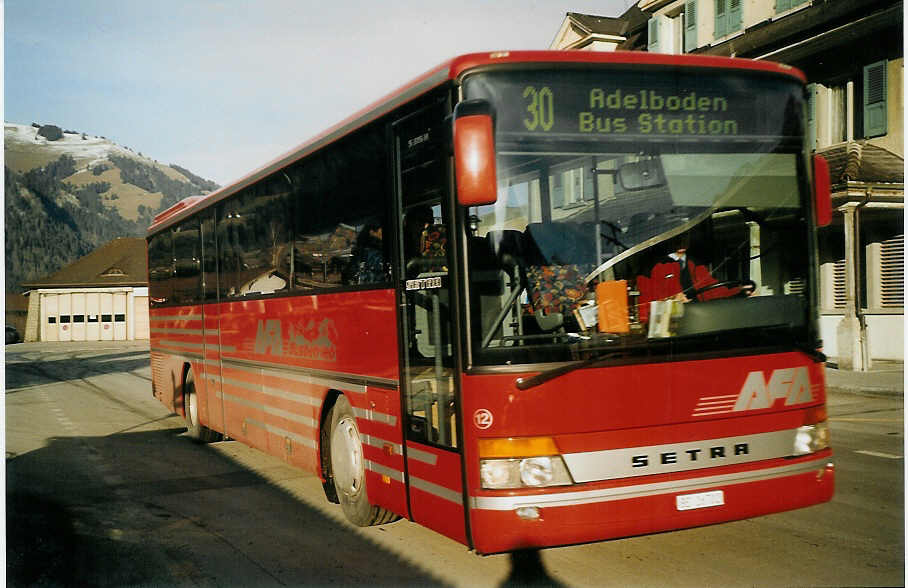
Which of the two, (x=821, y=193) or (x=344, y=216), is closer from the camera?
(x=821, y=193)

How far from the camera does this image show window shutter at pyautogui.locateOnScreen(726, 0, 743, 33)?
27.3 metres

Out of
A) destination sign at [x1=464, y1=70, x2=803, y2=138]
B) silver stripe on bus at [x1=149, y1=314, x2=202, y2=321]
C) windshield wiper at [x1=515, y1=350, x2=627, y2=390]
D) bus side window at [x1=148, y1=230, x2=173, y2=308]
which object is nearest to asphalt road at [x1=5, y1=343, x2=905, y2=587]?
windshield wiper at [x1=515, y1=350, x2=627, y2=390]

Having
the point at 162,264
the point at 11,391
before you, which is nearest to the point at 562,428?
the point at 162,264


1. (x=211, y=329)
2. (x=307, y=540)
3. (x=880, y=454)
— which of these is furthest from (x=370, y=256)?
(x=880, y=454)

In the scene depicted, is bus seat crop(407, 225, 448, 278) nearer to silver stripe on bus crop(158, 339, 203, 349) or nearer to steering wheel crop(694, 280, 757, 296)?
steering wheel crop(694, 280, 757, 296)

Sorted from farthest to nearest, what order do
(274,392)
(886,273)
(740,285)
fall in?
(886,273)
(274,392)
(740,285)

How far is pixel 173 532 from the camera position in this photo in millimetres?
7582

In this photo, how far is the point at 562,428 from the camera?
5.29 metres

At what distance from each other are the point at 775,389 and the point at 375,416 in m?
2.81

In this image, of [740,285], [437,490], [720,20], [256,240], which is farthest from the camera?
[720,20]

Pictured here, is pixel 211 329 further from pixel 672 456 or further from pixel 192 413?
pixel 672 456

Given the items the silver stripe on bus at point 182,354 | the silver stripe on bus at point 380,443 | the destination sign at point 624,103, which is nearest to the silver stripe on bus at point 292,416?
the silver stripe on bus at point 380,443

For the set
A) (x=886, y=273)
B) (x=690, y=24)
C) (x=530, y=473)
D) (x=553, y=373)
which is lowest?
(x=530, y=473)

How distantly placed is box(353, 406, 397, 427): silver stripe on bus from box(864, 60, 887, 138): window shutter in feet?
61.4
